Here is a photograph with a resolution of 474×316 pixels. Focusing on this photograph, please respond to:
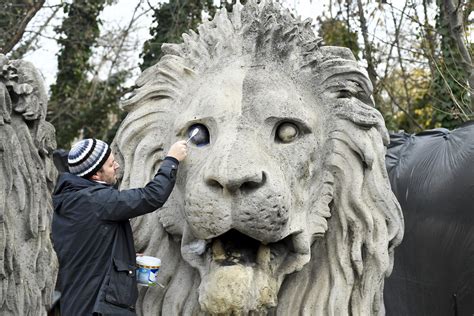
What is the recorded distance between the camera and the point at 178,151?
356 centimetres

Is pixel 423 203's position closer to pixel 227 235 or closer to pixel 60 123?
pixel 227 235

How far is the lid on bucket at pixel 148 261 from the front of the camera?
362cm

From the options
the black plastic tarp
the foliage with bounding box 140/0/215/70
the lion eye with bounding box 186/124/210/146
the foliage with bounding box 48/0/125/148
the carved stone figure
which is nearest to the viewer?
the lion eye with bounding box 186/124/210/146

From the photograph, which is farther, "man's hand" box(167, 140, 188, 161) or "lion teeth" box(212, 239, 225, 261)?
"man's hand" box(167, 140, 188, 161)

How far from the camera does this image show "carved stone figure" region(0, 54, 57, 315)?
4.11 metres

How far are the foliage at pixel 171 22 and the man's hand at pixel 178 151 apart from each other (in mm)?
6991

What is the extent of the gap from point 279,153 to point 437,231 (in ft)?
6.04

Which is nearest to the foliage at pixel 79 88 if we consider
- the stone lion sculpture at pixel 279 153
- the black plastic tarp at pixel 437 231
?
the black plastic tarp at pixel 437 231

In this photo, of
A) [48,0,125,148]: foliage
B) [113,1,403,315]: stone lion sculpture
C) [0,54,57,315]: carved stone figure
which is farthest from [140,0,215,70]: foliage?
[113,1,403,315]: stone lion sculpture

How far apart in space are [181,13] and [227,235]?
7.45 meters

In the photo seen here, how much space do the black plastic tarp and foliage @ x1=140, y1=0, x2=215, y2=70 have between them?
5417 mm

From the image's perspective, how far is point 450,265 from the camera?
502 cm

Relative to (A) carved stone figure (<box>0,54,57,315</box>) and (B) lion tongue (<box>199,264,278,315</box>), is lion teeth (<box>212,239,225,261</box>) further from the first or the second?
(A) carved stone figure (<box>0,54,57,315</box>)

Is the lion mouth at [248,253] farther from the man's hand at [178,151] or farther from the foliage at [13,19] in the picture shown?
the foliage at [13,19]
